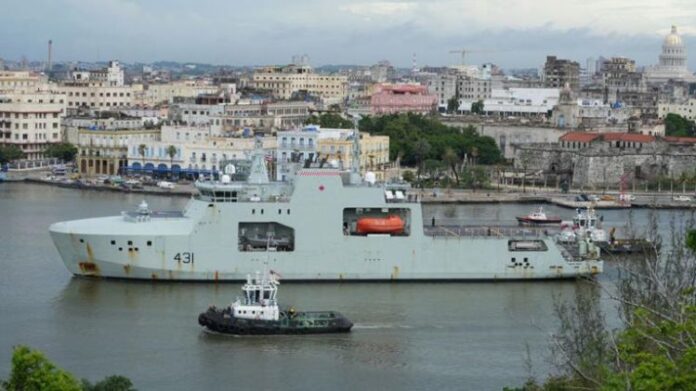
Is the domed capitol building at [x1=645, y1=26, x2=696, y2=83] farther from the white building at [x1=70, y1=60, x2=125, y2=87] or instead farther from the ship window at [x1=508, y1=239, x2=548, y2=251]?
the ship window at [x1=508, y1=239, x2=548, y2=251]

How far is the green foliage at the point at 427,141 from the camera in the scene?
144 feet

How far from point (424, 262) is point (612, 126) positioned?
29437 millimetres

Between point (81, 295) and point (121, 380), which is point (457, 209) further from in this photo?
point (121, 380)

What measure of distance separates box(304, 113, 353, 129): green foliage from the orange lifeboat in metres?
23.4

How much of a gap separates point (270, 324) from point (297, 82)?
158ft

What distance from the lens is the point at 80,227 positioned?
2270 cm

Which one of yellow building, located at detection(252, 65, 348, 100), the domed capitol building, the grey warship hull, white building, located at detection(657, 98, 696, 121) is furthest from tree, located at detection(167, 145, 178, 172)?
the domed capitol building

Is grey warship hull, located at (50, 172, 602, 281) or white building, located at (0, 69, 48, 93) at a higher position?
white building, located at (0, 69, 48, 93)

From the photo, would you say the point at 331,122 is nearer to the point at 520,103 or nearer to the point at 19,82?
the point at 19,82

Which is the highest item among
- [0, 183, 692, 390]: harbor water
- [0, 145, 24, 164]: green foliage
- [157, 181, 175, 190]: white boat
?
[0, 145, 24, 164]: green foliage

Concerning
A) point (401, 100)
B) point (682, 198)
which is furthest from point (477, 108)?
point (682, 198)

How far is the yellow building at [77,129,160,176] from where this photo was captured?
42625 millimetres

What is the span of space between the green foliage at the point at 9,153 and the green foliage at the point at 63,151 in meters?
0.86

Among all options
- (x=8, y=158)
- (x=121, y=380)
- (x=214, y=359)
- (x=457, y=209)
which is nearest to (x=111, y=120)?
(x=8, y=158)
